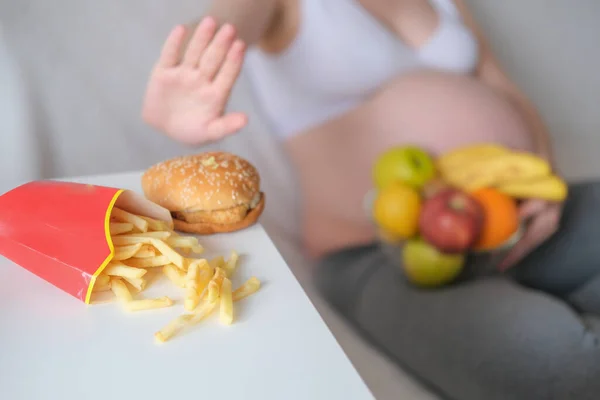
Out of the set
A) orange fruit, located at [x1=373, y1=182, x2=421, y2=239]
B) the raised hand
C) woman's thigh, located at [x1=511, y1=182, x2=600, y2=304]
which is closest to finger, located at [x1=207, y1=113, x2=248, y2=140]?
the raised hand

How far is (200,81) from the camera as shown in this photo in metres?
0.49

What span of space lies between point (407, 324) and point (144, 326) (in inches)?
16.5

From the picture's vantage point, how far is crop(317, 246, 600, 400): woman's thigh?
530mm

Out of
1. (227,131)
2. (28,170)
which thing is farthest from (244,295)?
(28,170)

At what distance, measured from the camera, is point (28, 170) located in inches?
29.3

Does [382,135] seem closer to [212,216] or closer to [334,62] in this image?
[334,62]

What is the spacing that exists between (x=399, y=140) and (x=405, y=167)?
0.42ft

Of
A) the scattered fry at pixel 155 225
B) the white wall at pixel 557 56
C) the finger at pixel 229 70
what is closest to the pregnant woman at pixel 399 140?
the finger at pixel 229 70

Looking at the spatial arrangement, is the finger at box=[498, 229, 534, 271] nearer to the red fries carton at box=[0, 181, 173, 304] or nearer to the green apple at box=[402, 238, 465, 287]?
the green apple at box=[402, 238, 465, 287]

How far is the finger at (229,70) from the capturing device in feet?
1.59

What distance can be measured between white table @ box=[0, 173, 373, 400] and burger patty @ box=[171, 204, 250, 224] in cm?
10

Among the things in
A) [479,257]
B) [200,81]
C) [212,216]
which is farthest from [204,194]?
[479,257]

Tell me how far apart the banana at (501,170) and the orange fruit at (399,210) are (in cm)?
8

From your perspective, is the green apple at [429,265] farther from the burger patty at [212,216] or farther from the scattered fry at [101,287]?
the scattered fry at [101,287]
